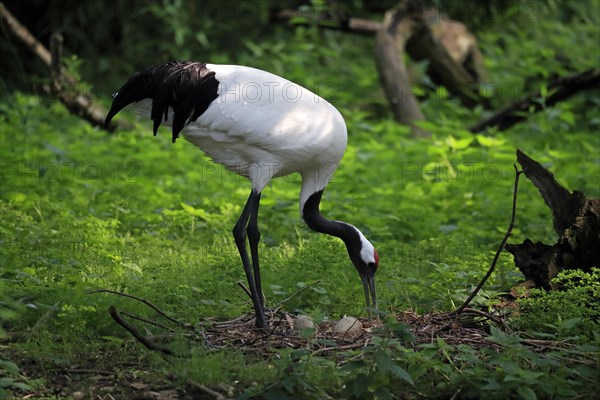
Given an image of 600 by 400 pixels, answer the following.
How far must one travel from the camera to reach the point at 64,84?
34.7ft

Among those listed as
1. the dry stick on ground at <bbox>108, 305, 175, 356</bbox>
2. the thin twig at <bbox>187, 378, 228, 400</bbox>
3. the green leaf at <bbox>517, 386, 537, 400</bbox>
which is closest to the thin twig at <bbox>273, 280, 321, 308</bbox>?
the dry stick on ground at <bbox>108, 305, 175, 356</bbox>

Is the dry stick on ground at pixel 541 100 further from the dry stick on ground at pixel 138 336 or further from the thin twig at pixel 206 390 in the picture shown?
the thin twig at pixel 206 390

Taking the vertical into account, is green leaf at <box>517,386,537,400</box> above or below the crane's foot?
above

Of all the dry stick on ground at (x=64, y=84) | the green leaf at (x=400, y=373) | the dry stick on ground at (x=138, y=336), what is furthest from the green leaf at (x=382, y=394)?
the dry stick on ground at (x=64, y=84)

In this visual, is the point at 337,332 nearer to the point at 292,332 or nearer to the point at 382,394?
the point at 292,332

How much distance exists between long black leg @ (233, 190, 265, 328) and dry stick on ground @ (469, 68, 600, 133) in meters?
5.24

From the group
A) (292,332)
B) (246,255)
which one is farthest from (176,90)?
(292,332)

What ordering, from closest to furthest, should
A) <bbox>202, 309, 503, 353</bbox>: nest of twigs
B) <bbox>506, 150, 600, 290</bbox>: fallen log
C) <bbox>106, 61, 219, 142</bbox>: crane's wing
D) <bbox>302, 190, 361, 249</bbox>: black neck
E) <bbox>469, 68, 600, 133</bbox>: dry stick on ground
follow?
1. <bbox>202, 309, 503, 353</bbox>: nest of twigs
2. <bbox>506, 150, 600, 290</bbox>: fallen log
3. <bbox>106, 61, 219, 142</bbox>: crane's wing
4. <bbox>302, 190, 361, 249</bbox>: black neck
5. <bbox>469, 68, 600, 133</bbox>: dry stick on ground

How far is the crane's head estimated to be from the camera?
619 centimetres

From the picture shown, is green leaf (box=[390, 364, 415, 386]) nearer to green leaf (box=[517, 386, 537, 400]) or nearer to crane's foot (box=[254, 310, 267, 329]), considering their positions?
green leaf (box=[517, 386, 537, 400])

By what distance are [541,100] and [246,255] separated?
5.70 m

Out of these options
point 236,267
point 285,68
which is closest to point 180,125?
point 236,267

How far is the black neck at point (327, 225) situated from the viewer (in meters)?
6.38

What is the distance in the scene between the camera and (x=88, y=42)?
44.1 feet
